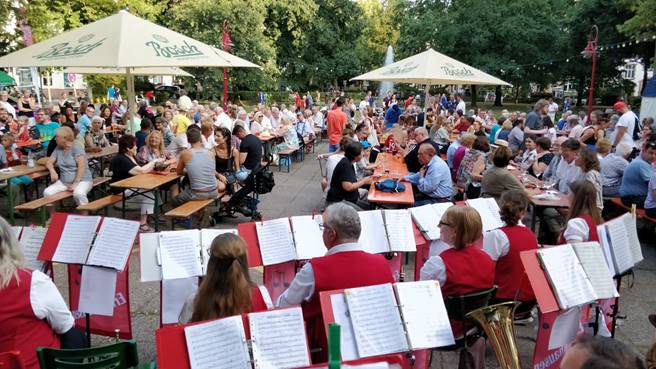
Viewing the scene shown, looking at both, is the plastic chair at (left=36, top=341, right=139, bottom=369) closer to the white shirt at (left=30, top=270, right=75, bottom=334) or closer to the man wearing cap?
the white shirt at (left=30, top=270, right=75, bottom=334)

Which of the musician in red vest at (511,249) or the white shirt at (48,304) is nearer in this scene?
the white shirt at (48,304)

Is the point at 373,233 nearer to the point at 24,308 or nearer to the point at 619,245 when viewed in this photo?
the point at 619,245

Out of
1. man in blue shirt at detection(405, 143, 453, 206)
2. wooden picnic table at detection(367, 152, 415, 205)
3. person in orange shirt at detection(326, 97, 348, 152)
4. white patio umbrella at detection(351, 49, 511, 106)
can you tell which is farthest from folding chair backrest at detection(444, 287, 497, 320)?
person in orange shirt at detection(326, 97, 348, 152)

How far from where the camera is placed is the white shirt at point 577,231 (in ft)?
14.2

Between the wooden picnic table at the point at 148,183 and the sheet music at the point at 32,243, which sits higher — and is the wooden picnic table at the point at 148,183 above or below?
below

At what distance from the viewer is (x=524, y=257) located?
10.9 feet

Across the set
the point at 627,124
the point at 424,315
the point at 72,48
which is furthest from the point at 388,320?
the point at 627,124

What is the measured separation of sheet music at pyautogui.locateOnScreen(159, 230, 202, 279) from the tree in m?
27.4

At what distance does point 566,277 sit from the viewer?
11.0 feet

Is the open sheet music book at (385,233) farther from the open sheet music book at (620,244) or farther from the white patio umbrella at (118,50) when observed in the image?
the white patio umbrella at (118,50)

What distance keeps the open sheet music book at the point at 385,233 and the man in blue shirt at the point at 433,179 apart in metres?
2.54

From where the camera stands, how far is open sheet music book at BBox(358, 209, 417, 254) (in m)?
4.40

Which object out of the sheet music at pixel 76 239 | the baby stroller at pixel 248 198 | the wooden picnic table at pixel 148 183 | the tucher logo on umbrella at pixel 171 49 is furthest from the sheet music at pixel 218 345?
the baby stroller at pixel 248 198

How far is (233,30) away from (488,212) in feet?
92.2
